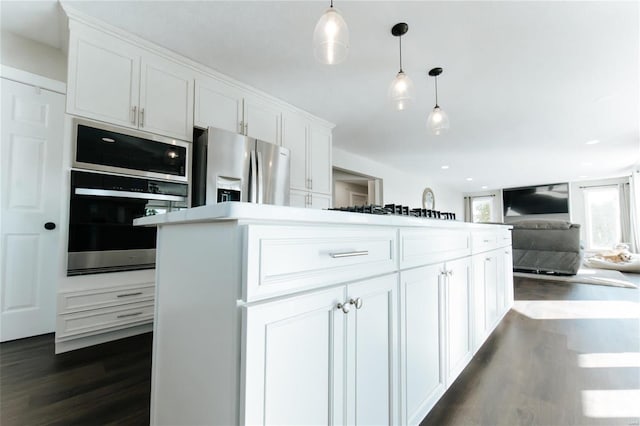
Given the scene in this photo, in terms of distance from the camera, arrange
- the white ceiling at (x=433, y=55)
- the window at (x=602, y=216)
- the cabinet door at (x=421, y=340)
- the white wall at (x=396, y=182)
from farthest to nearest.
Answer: the window at (x=602, y=216) → the white wall at (x=396, y=182) → the white ceiling at (x=433, y=55) → the cabinet door at (x=421, y=340)

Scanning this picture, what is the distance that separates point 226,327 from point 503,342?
7.17ft

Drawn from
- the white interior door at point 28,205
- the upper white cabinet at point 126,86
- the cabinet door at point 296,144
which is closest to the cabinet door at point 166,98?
the upper white cabinet at point 126,86

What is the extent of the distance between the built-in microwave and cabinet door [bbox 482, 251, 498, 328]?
94.3 inches

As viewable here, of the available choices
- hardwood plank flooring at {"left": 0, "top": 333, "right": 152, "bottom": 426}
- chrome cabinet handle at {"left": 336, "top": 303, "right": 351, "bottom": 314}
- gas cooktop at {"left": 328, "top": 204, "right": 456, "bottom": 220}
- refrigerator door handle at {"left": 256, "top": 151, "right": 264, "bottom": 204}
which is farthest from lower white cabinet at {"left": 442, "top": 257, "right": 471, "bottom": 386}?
refrigerator door handle at {"left": 256, "top": 151, "right": 264, "bottom": 204}

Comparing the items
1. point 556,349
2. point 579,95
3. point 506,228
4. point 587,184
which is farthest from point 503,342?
point 587,184

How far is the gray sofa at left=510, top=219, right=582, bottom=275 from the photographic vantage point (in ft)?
15.5

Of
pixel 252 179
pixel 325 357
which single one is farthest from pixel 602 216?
pixel 325 357

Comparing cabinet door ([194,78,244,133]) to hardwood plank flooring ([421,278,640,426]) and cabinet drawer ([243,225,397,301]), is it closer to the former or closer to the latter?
cabinet drawer ([243,225,397,301])

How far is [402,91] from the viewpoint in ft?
5.95

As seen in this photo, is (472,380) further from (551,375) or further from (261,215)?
(261,215)

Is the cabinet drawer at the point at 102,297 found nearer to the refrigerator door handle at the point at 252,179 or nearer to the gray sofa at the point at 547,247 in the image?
the refrigerator door handle at the point at 252,179

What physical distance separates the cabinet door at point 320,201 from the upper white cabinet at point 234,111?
0.83m

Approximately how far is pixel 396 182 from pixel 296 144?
3981 millimetres

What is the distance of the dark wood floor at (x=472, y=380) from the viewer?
1203 millimetres
